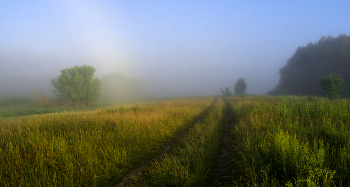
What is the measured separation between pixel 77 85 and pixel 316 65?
242 feet

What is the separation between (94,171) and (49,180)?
0.89m

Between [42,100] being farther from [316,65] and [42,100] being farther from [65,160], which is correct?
[316,65]

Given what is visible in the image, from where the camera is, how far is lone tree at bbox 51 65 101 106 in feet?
96.1

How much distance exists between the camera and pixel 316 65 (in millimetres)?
Result: 49750

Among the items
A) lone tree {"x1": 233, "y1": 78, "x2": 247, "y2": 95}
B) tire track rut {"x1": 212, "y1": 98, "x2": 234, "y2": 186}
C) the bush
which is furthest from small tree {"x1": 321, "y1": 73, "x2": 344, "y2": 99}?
lone tree {"x1": 233, "y1": 78, "x2": 247, "y2": 95}

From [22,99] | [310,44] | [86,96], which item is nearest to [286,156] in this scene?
[86,96]

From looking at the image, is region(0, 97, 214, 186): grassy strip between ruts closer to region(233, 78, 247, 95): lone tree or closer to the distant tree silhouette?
the distant tree silhouette

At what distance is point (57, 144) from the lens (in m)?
4.10

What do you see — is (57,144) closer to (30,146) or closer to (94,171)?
(30,146)

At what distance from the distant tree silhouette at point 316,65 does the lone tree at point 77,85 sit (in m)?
63.8

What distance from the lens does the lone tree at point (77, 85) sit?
29.3m

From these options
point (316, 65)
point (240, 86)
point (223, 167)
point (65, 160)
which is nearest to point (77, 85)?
point (65, 160)

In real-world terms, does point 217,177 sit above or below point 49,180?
below

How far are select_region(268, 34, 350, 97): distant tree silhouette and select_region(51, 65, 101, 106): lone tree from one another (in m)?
63.8
